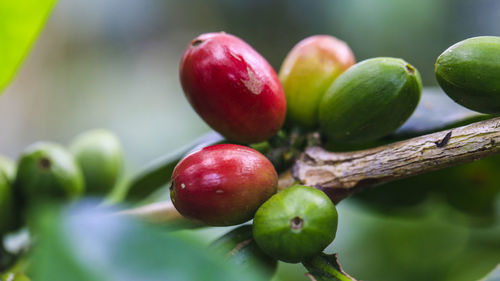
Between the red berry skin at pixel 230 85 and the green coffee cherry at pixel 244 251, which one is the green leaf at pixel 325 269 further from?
the red berry skin at pixel 230 85

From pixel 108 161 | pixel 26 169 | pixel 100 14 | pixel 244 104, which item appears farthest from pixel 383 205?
pixel 100 14

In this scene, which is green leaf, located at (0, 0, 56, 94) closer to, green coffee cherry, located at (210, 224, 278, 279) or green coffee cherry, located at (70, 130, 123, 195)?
green coffee cherry, located at (70, 130, 123, 195)

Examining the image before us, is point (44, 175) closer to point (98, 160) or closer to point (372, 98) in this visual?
point (98, 160)

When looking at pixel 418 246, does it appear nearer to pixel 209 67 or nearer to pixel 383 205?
pixel 383 205

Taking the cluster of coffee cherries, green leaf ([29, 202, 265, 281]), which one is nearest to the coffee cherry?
the cluster of coffee cherries

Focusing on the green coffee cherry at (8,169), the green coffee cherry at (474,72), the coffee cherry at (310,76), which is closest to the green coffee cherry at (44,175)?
the green coffee cherry at (8,169)

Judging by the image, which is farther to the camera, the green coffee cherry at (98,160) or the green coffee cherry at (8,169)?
the green coffee cherry at (98,160)

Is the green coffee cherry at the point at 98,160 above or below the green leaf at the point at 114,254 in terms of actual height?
below

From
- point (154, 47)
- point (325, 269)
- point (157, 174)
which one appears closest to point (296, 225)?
point (325, 269)
